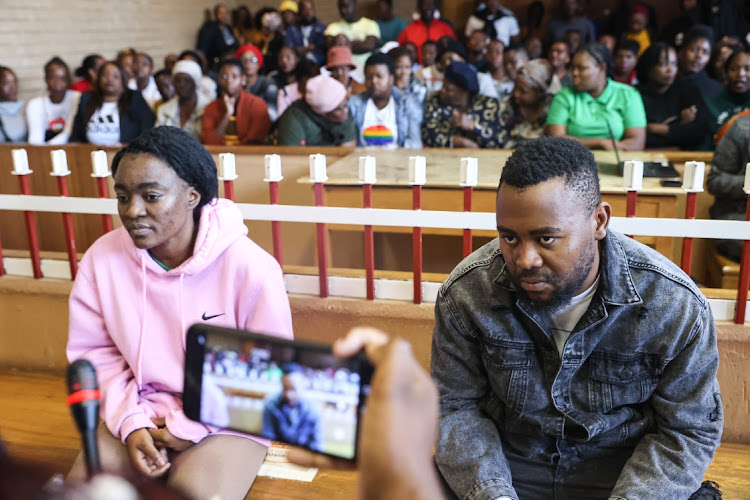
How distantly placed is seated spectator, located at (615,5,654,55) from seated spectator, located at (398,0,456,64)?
177 centimetres

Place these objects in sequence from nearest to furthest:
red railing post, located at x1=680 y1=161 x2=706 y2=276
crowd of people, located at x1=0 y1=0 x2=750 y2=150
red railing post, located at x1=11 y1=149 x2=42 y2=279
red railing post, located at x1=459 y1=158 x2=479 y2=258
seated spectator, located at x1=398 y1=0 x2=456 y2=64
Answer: red railing post, located at x1=680 y1=161 x2=706 y2=276
red railing post, located at x1=459 y1=158 x2=479 y2=258
red railing post, located at x1=11 y1=149 x2=42 y2=279
crowd of people, located at x1=0 y1=0 x2=750 y2=150
seated spectator, located at x1=398 y1=0 x2=456 y2=64

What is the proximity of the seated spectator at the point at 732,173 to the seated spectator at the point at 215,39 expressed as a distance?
21.2ft

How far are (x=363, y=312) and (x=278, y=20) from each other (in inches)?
250

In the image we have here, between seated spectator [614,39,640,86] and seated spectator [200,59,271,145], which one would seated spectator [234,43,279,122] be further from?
seated spectator [614,39,640,86]

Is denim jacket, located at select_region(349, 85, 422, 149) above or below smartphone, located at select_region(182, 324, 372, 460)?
above

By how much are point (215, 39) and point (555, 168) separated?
7.84 meters

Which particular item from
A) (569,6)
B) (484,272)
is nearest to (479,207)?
(484,272)

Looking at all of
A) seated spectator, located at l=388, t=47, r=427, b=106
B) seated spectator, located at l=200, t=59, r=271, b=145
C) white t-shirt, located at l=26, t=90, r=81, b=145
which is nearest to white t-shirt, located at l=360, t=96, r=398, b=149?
seated spectator, located at l=388, t=47, r=427, b=106

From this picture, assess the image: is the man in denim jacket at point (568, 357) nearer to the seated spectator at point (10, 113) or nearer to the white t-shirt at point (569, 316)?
the white t-shirt at point (569, 316)

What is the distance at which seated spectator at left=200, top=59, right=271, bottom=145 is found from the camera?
4656 mm

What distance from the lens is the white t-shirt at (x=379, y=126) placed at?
436cm

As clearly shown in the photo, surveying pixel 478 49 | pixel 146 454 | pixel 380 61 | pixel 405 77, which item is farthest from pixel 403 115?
pixel 146 454

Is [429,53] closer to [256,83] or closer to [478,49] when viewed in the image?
[478,49]

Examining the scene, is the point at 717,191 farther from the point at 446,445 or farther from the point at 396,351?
the point at 396,351
